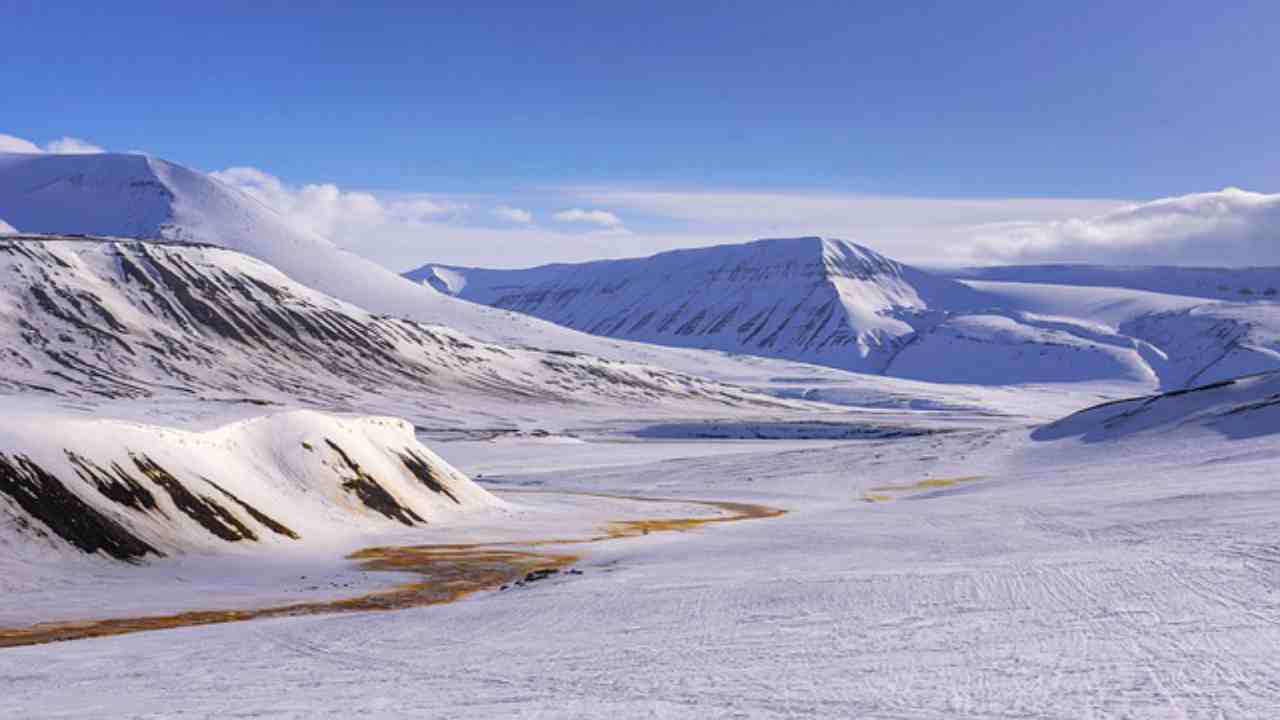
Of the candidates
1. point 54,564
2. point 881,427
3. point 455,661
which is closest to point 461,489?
point 54,564

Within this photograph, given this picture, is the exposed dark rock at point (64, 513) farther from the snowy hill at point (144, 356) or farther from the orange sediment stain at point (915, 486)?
the snowy hill at point (144, 356)

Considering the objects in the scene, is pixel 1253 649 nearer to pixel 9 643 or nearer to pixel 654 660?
pixel 654 660

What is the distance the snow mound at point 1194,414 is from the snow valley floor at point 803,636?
23944 mm

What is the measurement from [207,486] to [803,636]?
25971mm

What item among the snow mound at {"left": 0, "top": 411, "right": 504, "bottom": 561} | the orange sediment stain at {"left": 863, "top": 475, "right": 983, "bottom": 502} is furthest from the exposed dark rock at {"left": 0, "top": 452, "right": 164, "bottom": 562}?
the orange sediment stain at {"left": 863, "top": 475, "right": 983, "bottom": 502}

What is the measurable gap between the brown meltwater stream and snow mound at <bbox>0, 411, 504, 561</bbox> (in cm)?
451

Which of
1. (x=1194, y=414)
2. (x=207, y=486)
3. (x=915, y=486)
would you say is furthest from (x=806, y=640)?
(x=1194, y=414)

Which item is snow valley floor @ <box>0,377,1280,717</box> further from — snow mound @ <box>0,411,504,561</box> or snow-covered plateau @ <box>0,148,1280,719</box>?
snow mound @ <box>0,411,504,561</box>

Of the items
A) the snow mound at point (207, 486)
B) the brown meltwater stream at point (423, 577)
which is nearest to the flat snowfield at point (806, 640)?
the brown meltwater stream at point (423, 577)

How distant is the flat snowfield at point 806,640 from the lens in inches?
547

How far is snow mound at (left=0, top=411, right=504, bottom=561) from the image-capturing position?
106 ft

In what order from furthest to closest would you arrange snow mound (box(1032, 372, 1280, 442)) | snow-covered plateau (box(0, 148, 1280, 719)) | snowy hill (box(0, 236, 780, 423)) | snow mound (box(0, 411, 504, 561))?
snowy hill (box(0, 236, 780, 423)), snow mound (box(1032, 372, 1280, 442)), snow mound (box(0, 411, 504, 561)), snow-covered plateau (box(0, 148, 1280, 719))

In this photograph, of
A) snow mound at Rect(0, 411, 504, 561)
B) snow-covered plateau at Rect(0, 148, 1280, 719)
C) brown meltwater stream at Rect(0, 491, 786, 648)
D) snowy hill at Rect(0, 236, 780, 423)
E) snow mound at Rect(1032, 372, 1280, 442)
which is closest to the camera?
snow-covered plateau at Rect(0, 148, 1280, 719)

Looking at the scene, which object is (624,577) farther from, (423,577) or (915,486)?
(915,486)
